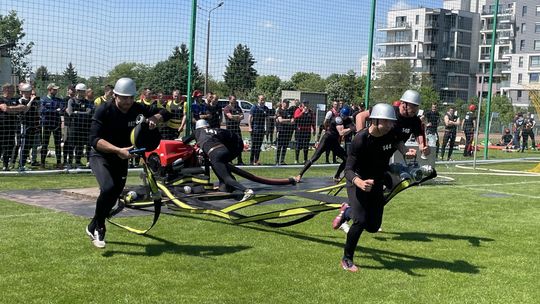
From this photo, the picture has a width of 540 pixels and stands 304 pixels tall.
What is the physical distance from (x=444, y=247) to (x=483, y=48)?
10833cm

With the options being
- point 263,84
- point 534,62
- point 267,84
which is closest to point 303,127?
point 263,84

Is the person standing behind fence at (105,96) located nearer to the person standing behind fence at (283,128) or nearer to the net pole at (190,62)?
the net pole at (190,62)

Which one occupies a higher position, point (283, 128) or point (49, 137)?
point (283, 128)

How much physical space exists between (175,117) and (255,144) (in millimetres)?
3240

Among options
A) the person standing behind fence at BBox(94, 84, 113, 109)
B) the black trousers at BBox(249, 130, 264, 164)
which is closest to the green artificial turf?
the person standing behind fence at BBox(94, 84, 113, 109)

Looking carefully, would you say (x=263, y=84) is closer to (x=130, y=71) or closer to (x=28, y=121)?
(x=130, y=71)

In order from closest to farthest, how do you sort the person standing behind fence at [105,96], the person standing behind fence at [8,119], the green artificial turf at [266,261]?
the green artificial turf at [266,261] → the person standing behind fence at [8,119] → the person standing behind fence at [105,96]

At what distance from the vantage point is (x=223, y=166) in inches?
397

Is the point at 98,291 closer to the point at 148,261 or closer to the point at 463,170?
the point at 148,261

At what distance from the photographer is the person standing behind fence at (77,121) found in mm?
15023

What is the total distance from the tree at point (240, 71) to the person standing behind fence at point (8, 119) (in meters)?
5.41

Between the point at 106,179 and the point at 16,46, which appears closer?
the point at 106,179

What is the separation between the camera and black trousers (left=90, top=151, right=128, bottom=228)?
700cm

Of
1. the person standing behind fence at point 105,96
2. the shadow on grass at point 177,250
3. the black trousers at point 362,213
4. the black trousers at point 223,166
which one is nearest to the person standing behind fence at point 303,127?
the person standing behind fence at point 105,96
